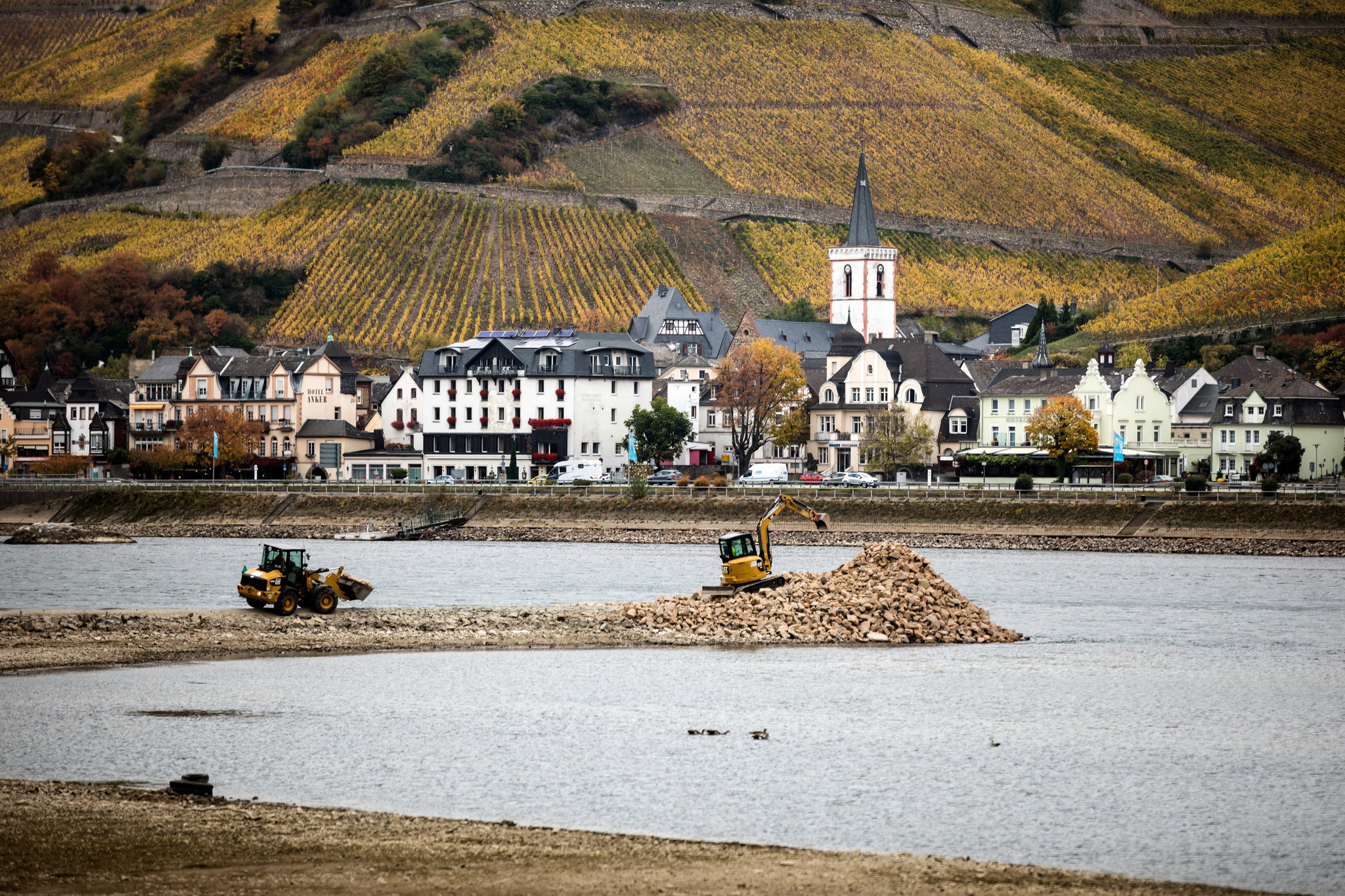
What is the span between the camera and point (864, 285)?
15538 centimetres

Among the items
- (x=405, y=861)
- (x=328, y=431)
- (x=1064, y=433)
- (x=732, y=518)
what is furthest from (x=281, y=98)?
(x=405, y=861)

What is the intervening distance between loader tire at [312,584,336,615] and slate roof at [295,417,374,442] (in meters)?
58.0

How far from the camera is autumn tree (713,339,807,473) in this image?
330 feet

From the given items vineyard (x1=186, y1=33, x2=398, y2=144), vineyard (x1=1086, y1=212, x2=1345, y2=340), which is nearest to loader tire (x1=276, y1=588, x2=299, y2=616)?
vineyard (x1=1086, y1=212, x2=1345, y2=340)

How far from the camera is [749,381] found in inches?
3994

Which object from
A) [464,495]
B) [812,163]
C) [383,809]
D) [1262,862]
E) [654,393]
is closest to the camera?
[1262,862]

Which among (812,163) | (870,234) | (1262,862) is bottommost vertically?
(1262,862)

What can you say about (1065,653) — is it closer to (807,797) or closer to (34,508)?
(807,797)

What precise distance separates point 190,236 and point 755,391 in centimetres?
7622

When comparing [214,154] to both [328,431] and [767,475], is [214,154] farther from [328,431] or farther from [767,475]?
[767,475]

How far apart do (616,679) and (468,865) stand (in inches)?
581

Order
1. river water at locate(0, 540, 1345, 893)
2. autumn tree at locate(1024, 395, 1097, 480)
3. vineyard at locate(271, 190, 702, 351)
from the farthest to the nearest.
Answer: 1. vineyard at locate(271, 190, 702, 351)
2. autumn tree at locate(1024, 395, 1097, 480)
3. river water at locate(0, 540, 1345, 893)

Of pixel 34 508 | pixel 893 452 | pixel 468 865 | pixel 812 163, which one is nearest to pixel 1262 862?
pixel 468 865

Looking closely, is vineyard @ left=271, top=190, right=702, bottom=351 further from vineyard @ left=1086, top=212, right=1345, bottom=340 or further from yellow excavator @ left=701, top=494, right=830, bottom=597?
yellow excavator @ left=701, top=494, right=830, bottom=597
